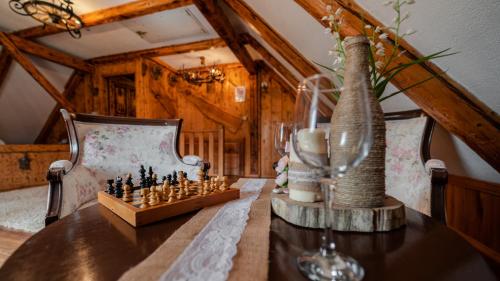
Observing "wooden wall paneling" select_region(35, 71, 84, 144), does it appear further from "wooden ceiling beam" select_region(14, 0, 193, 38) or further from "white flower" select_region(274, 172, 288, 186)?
"white flower" select_region(274, 172, 288, 186)

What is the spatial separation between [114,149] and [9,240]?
3.82 ft

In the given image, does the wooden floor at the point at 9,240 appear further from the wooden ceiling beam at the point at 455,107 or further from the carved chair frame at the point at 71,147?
the wooden ceiling beam at the point at 455,107

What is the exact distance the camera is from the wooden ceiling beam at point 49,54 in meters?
2.94

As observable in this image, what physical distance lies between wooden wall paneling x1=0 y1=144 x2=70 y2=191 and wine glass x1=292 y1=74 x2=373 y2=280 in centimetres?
409

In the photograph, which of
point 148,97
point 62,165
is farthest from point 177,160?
point 148,97

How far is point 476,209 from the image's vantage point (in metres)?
1.18

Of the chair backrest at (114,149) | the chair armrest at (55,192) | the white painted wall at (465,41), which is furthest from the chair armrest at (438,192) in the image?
the chair armrest at (55,192)

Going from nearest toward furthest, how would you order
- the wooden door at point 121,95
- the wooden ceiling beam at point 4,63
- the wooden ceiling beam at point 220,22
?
1. the wooden ceiling beam at point 220,22
2. the wooden ceiling beam at point 4,63
3. the wooden door at point 121,95

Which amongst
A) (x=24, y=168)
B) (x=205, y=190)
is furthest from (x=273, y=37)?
(x=24, y=168)

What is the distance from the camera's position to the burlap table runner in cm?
32

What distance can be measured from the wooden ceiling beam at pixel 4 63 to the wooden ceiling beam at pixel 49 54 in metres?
0.36

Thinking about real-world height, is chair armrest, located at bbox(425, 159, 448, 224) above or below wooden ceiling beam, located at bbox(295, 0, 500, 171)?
below

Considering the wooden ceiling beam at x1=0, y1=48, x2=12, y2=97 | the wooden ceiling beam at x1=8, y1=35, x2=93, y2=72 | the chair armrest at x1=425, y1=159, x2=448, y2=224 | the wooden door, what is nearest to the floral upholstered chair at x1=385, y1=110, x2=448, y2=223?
the chair armrest at x1=425, y1=159, x2=448, y2=224

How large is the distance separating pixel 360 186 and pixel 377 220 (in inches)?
3.3
